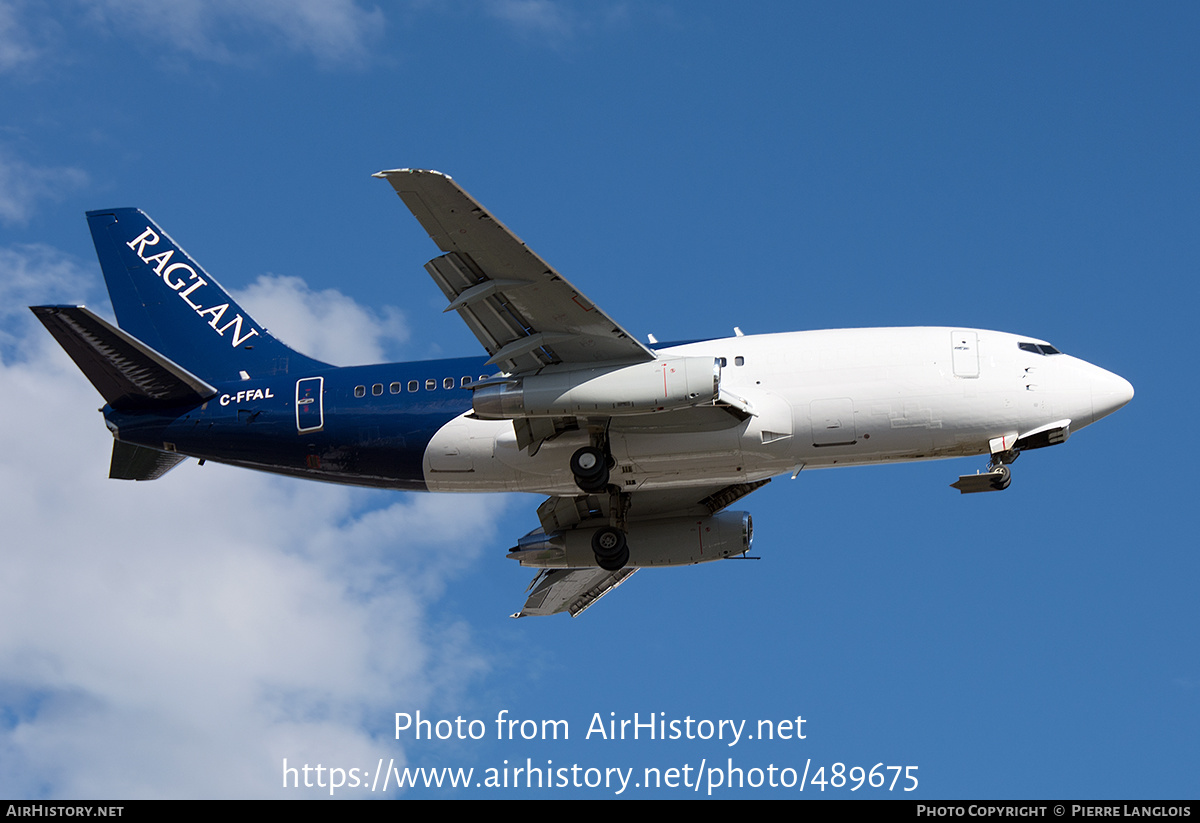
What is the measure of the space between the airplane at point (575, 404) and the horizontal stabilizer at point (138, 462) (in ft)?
0.18

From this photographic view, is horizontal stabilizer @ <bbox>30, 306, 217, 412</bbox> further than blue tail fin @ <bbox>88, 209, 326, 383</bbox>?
No

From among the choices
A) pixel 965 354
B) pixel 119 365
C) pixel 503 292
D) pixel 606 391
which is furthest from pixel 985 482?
pixel 119 365

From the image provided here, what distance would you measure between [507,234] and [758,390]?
7825 millimetres

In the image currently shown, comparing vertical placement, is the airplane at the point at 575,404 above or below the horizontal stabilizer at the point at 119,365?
below

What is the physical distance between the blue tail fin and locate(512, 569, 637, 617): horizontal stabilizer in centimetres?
988

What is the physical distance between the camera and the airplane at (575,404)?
2930cm

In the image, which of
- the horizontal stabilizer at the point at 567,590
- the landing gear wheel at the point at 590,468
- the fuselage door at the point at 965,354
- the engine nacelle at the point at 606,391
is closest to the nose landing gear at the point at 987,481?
the fuselage door at the point at 965,354

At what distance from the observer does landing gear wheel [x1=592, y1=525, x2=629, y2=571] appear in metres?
35.2

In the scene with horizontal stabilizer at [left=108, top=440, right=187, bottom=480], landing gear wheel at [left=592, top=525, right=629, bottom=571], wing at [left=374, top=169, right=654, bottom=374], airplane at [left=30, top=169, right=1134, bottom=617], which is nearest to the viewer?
wing at [left=374, top=169, right=654, bottom=374]

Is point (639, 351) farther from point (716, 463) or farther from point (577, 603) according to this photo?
point (577, 603)

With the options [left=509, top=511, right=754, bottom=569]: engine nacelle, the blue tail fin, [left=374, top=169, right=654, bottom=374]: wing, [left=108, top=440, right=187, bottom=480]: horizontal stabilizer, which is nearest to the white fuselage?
[left=374, top=169, right=654, bottom=374]: wing

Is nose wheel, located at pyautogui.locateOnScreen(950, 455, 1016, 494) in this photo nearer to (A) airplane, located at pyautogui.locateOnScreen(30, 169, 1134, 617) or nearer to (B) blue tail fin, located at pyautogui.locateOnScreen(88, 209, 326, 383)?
(A) airplane, located at pyautogui.locateOnScreen(30, 169, 1134, 617)

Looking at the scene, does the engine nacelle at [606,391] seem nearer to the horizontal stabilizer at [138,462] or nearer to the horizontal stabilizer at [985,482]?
the horizontal stabilizer at [985,482]
